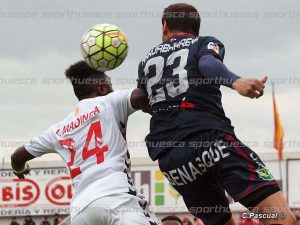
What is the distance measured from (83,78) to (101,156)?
3.67 feet

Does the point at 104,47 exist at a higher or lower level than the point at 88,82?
higher

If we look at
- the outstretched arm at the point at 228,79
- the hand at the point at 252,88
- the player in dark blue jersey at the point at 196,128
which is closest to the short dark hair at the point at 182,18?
the player in dark blue jersey at the point at 196,128

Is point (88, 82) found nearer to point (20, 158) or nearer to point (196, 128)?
point (20, 158)

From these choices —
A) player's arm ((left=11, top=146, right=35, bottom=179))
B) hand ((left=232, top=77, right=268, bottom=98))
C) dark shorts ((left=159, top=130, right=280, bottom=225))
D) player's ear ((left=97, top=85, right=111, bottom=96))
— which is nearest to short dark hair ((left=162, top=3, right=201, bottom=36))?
player's ear ((left=97, top=85, right=111, bottom=96))

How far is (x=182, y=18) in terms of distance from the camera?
25.6 ft

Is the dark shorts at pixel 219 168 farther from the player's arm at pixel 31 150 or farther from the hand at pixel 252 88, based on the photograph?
the player's arm at pixel 31 150

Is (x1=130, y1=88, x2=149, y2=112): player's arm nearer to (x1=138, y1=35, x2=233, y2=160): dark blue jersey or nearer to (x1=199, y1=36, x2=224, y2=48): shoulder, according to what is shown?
(x1=138, y1=35, x2=233, y2=160): dark blue jersey

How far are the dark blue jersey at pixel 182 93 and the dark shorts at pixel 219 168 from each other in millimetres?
99

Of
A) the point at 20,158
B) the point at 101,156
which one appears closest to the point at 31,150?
the point at 20,158

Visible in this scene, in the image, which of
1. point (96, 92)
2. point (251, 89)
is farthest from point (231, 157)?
point (96, 92)

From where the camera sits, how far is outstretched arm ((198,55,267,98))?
6492mm

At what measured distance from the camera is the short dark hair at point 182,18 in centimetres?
776

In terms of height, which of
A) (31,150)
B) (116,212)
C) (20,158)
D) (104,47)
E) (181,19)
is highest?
(181,19)

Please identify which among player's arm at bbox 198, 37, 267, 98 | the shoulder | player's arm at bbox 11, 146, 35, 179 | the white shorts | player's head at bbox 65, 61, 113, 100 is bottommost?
the white shorts
